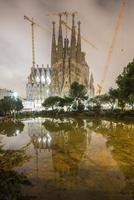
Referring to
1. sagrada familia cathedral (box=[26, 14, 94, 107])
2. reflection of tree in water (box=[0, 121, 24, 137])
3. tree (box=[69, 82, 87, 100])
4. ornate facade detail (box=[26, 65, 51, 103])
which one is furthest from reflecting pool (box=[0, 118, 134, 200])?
ornate facade detail (box=[26, 65, 51, 103])

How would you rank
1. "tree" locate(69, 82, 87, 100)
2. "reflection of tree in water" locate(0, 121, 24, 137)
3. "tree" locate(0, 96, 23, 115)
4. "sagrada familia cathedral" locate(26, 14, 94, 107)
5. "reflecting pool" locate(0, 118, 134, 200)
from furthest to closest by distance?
"sagrada familia cathedral" locate(26, 14, 94, 107) < "tree" locate(69, 82, 87, 100) < "tree" locate(0, 96, 23, 115) < "reflection of tree in water" locate(0, 121, 24, 137) < "reflecting pool" locate(0, 118, 134, 200)

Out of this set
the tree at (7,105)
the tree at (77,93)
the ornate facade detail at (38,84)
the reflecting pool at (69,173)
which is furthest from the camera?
the ornate facade detail at (38,84)

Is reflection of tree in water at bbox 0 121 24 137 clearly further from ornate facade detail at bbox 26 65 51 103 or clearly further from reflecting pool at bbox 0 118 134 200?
ornate facade detail at bbox 26 65 51 103

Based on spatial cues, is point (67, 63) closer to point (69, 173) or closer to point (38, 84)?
point (38, 84)

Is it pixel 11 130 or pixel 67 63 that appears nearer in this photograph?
pixel 11 130

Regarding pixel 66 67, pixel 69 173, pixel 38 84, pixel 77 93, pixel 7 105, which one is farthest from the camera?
pixel 38 84

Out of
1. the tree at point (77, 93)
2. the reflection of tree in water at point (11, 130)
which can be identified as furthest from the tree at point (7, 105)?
the reflection of tree in water at point (11, 130)

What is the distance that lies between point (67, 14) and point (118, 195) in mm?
174493

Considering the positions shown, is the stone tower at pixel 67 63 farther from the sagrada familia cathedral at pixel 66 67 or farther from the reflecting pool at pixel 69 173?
the reflecting pool at pixel 69 173

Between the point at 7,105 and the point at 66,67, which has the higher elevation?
the point at 66,67

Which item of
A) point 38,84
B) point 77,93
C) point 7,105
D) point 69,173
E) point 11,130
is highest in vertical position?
point 38,84

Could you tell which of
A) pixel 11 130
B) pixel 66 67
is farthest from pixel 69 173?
pixel 66 67

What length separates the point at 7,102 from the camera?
89.4 metres

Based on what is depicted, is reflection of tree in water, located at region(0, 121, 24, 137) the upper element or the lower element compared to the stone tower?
lower
